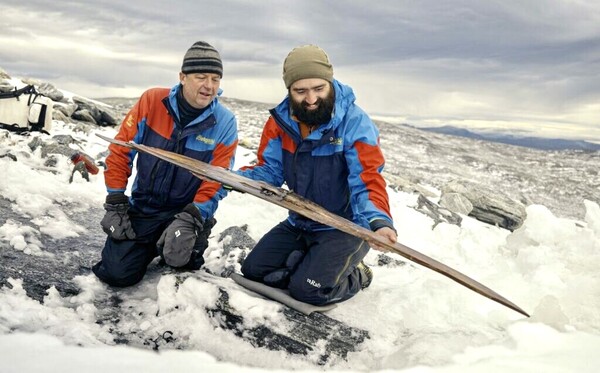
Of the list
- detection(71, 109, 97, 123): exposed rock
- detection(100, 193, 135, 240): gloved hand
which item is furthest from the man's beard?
detection(71, 109, 97, 123): exposed rock

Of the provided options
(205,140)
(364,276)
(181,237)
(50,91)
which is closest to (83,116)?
(50,91)

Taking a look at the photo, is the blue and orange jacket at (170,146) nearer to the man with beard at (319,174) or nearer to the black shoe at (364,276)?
the man with beard at (319,174)

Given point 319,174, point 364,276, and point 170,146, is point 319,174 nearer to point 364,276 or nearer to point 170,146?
point 364,276

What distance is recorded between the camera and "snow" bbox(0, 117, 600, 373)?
3.11 meters

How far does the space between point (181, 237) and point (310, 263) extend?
3.67ft

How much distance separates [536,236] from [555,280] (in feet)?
5.01

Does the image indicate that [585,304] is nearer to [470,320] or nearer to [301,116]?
[470,320]

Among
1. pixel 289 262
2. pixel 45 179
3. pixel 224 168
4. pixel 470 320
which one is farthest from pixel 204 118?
pixel 45 179

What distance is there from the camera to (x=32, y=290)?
380cm

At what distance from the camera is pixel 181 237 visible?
163 inches

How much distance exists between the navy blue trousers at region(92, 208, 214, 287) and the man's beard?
144 centimetres

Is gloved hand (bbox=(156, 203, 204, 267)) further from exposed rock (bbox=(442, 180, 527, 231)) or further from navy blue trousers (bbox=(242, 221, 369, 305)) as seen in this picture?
exposed rock (bbox=(442, 180, 527, 231))

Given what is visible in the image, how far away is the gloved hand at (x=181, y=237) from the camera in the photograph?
4.14m

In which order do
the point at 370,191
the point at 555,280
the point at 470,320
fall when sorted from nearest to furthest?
the point at 370,191 → the point at 470,320 → the point at 555,280
